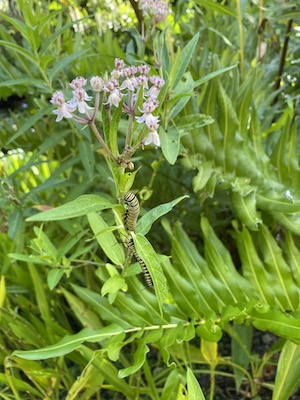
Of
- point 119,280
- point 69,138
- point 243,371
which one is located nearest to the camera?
point 119,280

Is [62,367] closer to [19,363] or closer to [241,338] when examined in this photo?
[19,363]

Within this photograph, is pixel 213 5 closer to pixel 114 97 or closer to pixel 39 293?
pixel 114 97

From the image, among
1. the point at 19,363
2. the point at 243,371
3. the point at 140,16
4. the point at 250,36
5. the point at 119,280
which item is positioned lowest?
the point at 243,371

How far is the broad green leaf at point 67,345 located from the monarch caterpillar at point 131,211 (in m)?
0.21

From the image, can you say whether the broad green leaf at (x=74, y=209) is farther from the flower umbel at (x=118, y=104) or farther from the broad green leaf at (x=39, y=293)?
the broad green leaf at (x=39, y=293)

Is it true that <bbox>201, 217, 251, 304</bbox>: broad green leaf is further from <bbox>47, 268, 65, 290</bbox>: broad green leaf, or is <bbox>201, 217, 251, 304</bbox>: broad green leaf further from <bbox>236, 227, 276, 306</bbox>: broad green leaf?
<bbox>47, 268, 65, 290</bbox>: broad green leaf

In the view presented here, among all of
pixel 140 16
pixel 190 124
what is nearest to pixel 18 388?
pixel 190 124

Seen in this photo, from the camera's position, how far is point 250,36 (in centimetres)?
101

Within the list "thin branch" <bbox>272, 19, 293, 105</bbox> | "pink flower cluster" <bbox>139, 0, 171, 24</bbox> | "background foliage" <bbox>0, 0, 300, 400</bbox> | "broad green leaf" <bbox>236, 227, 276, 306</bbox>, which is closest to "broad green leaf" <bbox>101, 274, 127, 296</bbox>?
"background foliage" <bbox>0, 0, 300, 400</bbox>

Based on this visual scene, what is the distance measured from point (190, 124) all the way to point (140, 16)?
0.64ft

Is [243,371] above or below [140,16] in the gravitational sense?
below

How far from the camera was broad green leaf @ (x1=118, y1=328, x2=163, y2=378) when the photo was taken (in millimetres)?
599

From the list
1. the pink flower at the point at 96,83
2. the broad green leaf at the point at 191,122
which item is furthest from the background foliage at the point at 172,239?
the pink flower at the point at 96,83

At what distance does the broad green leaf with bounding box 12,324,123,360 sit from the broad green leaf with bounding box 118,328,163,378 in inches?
1.8
